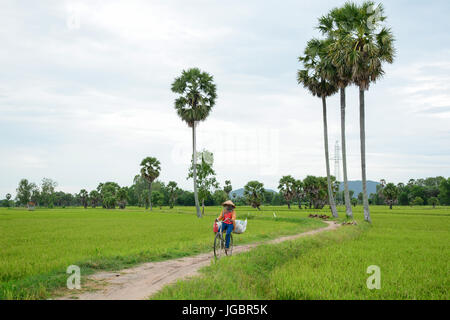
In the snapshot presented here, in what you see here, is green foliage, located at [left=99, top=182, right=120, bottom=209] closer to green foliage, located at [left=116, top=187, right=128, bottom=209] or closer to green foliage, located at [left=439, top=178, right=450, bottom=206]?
green foliage, located at [left=116, top=187, right=128, bottom=209]

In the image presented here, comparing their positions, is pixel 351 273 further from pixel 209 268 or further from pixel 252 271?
pixel 209 268

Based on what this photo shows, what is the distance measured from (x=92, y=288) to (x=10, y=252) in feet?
27.7

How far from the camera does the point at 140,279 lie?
9773 mm

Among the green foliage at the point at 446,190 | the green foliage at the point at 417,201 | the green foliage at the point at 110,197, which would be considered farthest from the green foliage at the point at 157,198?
the green foliage at the point at 417,201

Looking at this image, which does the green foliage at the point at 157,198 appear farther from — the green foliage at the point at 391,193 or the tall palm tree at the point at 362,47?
the tall palm tree at the point at 362,47

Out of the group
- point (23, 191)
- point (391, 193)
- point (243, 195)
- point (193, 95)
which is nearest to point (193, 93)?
point (193, 95)

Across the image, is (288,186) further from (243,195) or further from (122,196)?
(122,196)

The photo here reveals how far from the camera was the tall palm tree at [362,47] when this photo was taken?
30.5m

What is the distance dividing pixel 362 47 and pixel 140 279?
30218 millimetres

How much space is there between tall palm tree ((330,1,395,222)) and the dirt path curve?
25.4m

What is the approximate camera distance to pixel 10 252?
47.9 ft

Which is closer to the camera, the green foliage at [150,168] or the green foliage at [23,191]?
the green foliage at [150,168]

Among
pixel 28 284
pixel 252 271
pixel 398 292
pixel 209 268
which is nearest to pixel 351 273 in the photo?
pixel 398 292

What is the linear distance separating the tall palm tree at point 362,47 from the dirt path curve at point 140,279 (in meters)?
25.4
